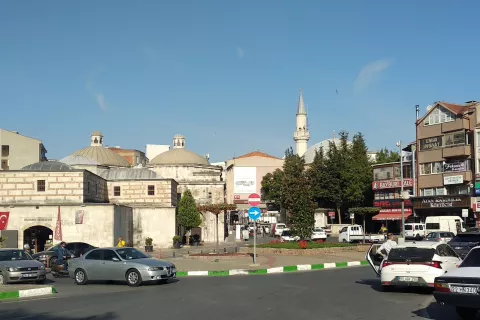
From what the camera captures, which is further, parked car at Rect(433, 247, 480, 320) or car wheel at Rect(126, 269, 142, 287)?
car wheel at Rect(126, 269, 142, 287)

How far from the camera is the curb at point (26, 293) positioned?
613 inches

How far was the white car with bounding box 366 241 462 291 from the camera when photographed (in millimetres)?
14086

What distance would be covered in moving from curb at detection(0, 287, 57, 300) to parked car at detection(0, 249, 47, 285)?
2.54 metres

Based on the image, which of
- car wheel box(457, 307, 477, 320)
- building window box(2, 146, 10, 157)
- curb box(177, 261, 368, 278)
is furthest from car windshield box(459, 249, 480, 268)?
building window box(2, 146, 10, 157)

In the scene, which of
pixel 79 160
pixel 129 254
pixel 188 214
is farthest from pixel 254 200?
pixel 79 160

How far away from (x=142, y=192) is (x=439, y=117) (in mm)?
31450

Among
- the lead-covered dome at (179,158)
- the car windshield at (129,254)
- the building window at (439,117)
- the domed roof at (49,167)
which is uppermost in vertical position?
the building window at (439,117)

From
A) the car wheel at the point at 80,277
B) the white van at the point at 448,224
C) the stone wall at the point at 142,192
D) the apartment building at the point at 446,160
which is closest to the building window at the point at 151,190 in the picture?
the stone wall at the point at 142,192

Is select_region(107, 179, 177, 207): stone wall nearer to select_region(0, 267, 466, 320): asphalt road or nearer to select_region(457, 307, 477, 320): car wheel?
select_region(0, 267, 466, 320): asphalt road

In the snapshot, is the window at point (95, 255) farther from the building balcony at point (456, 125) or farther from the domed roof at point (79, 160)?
the domed roof at point (79, 160)

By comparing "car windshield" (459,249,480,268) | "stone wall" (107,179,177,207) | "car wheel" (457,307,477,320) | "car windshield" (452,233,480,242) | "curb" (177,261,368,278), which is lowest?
"curb" (177,261,368,278)

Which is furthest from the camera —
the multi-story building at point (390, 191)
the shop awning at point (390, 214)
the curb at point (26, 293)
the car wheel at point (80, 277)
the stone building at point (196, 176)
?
the stone building at point (196, 176)

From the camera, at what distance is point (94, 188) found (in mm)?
48688

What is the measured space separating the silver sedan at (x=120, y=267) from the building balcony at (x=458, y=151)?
43633 millimetres
